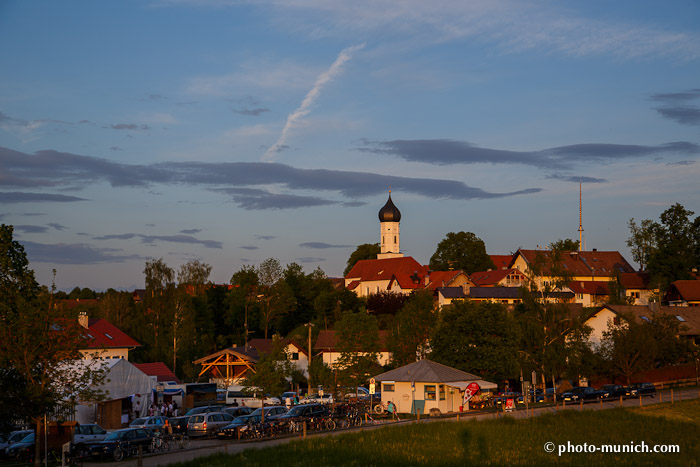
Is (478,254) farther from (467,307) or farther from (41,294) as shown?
(41,294)

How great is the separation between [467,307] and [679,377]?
23848 mm

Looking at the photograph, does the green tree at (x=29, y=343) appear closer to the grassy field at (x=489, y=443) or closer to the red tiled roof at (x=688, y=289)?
the grassy field at (x=489, y=443)

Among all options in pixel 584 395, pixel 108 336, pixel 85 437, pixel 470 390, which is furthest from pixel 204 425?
pixel 584 395

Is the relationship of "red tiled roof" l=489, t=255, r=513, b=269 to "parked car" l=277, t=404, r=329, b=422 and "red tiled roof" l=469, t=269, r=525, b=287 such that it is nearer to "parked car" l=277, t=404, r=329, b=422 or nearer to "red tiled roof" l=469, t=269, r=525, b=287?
"red tiled roof" l=469, t=269, r=525, b=287

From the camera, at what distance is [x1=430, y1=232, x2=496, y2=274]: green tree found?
154000 millimetres

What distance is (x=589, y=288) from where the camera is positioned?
127 meters

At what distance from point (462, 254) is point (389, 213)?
116ft

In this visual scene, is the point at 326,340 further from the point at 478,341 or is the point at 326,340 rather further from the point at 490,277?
the point at 490,277

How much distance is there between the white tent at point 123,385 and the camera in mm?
46188

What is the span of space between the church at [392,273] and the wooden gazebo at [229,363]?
2034 inches

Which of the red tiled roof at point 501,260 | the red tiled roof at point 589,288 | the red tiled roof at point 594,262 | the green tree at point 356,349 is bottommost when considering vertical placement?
the green tree at point 356,349

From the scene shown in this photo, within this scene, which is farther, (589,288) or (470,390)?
(589,288)

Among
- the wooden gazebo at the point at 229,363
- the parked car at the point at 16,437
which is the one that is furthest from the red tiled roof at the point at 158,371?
the parked car at the point at 16,437

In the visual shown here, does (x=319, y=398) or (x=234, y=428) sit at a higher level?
(x=234, y=428)
